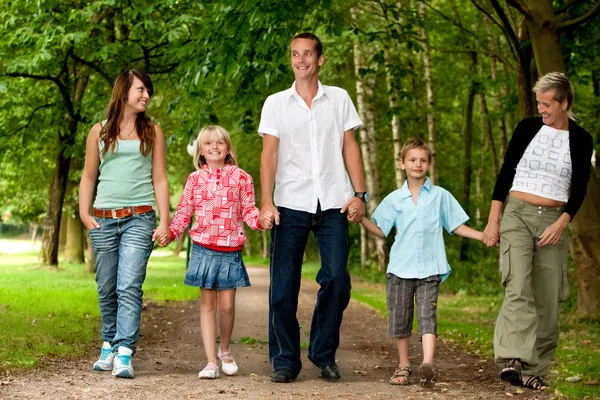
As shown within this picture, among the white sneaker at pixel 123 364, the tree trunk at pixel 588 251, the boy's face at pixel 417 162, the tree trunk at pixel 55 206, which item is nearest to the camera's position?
the white sneaker at pixel 123 364

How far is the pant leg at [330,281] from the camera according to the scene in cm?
676

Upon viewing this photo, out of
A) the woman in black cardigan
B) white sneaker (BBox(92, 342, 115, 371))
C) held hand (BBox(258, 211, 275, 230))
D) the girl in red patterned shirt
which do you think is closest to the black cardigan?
the woman in black cardigan

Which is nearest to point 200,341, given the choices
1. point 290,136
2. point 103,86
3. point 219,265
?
point 219,265

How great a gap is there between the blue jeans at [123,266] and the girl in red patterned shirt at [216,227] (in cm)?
25

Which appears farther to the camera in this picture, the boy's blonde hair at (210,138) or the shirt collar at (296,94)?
the boy's blonde hair at (210,138)

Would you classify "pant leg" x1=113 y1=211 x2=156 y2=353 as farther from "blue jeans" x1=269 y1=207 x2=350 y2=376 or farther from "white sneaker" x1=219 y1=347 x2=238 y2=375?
"blue jeans" x1=269 y1=207 x2=350 y2=376

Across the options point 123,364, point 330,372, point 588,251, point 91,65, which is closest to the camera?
point 123,364

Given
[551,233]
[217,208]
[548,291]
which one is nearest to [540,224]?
[551,233]

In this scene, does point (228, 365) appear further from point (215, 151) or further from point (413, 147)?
point (413, 147)

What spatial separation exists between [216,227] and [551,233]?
2.49m

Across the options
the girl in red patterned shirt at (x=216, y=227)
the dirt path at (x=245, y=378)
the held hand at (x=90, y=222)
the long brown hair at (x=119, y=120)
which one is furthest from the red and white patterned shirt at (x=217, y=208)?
the dirt path at (x=245, y=378)

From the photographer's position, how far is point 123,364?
659 cm

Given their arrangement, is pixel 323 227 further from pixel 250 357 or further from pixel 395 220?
pixel 250 357

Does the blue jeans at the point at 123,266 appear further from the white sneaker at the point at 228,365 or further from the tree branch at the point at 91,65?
the tree branch at the point at 91,65
